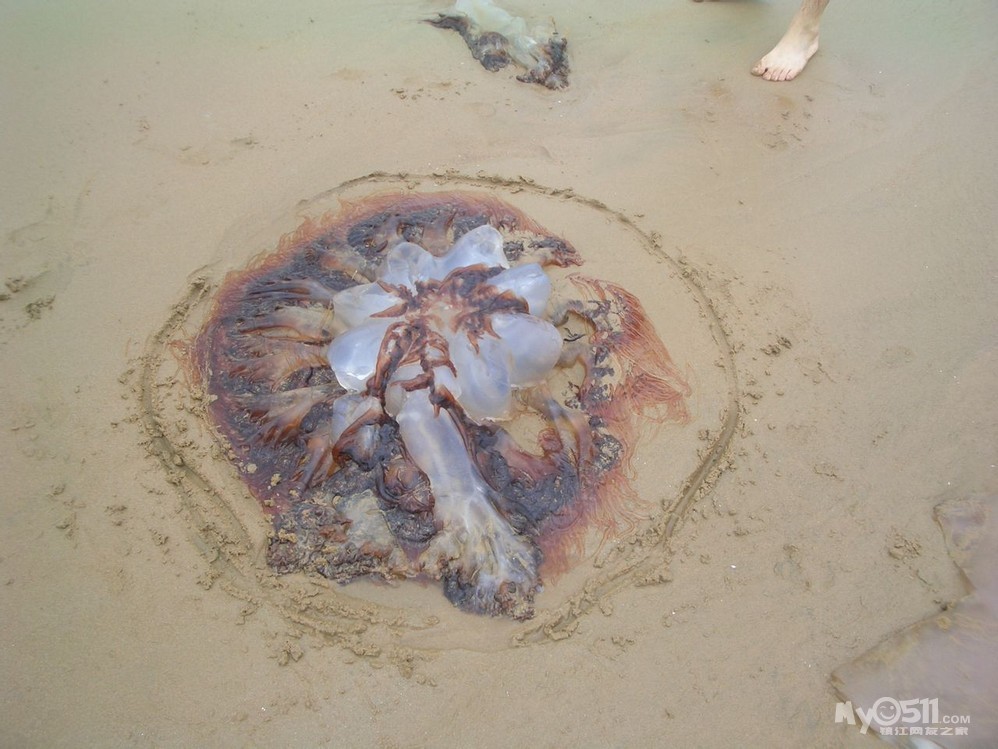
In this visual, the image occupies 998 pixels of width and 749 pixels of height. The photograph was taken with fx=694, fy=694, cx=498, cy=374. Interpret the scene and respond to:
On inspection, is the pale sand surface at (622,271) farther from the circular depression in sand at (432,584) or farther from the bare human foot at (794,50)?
the bare human foot at (794,50)

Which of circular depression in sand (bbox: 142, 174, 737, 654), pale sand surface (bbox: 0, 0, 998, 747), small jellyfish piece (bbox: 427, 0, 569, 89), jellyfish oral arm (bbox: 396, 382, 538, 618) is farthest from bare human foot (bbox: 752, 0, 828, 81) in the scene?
jellyfish oral arm (bbox: 396, 382, 538, 618)

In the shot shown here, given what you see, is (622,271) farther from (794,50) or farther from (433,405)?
(794,50)

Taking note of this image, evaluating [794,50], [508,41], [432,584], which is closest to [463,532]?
[432,584]

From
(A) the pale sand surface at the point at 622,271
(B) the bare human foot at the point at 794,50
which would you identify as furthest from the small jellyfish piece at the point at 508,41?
(B) the bare human foot at the point at 794,50

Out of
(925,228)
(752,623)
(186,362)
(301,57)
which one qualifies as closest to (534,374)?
(752,623)

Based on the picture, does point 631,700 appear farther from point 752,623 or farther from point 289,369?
point 289,369

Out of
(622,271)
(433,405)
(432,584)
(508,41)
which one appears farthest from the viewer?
(508,41)

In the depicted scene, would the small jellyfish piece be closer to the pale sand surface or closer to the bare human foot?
the pale sand surface

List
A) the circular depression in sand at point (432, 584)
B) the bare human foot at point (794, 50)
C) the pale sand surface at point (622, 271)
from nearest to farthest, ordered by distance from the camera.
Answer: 1. the pale sand surface at point (622, 271)
2. the circular depression in sand at point (432, 584)
3. the bare human foot at point (794, 50)
